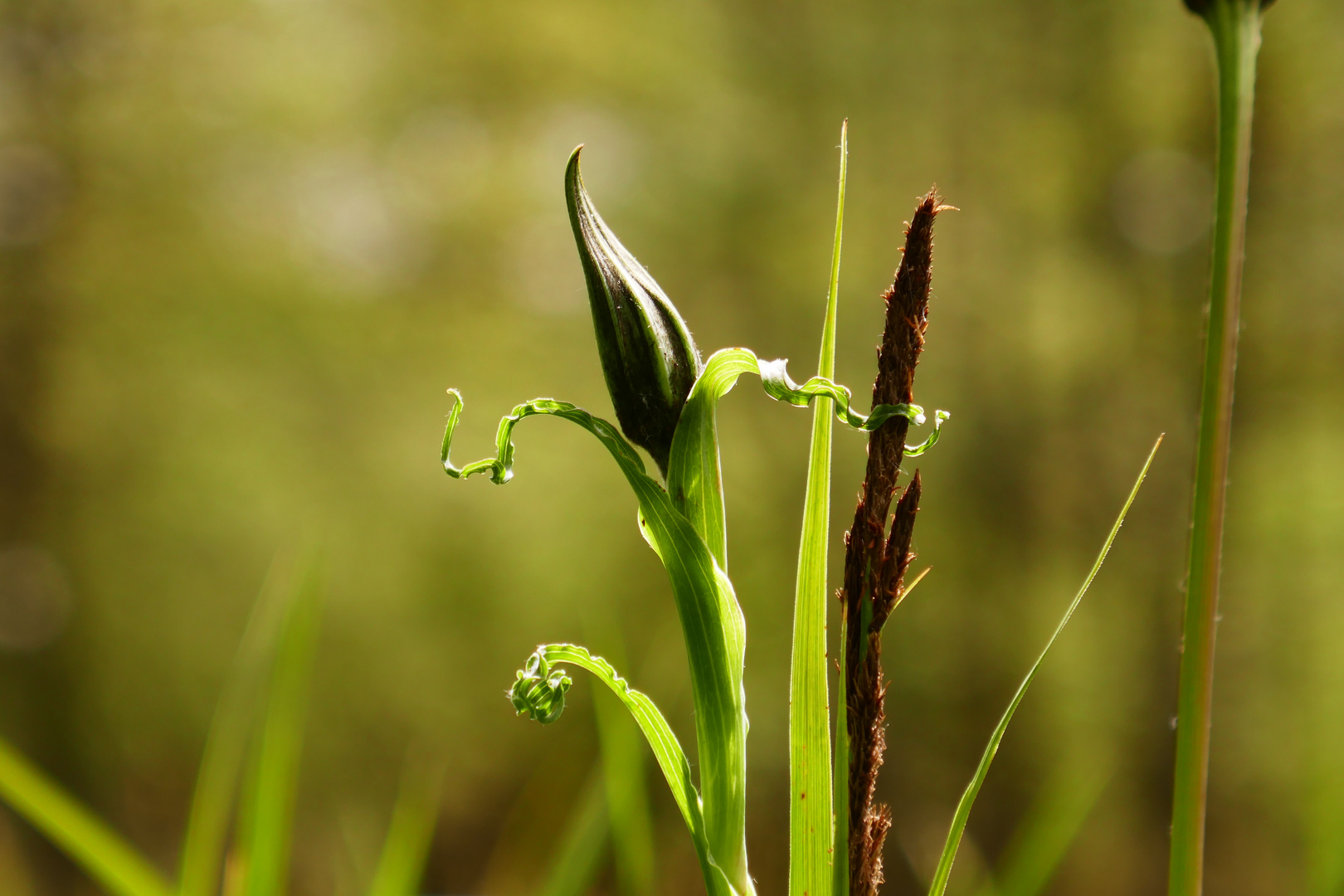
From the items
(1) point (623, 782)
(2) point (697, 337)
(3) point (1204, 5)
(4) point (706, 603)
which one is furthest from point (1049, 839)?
(2) point (697, 337)

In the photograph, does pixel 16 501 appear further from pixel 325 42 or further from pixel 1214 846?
pixel 1214 846

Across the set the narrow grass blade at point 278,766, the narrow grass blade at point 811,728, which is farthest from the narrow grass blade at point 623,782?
the narrow grass blade at point 811,728

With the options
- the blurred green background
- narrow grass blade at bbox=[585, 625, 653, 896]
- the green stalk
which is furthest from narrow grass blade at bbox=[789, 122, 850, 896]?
the blurred green background

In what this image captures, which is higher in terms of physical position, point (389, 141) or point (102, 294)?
point (389, 141)

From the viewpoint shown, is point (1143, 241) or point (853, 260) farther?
point (853, 260)

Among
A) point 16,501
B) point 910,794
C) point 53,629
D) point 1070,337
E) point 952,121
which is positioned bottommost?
point 53,629

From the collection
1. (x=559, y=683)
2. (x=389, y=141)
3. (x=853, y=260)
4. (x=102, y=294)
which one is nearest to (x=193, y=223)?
(x=102, y=294)

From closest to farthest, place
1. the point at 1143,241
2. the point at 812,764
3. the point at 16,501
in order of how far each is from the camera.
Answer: the point at 812,764 < the point at 1143,241 < the point at 16,501

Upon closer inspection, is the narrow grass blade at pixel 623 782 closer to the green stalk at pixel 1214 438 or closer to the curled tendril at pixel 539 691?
the curled tendril at pixel 539 691
